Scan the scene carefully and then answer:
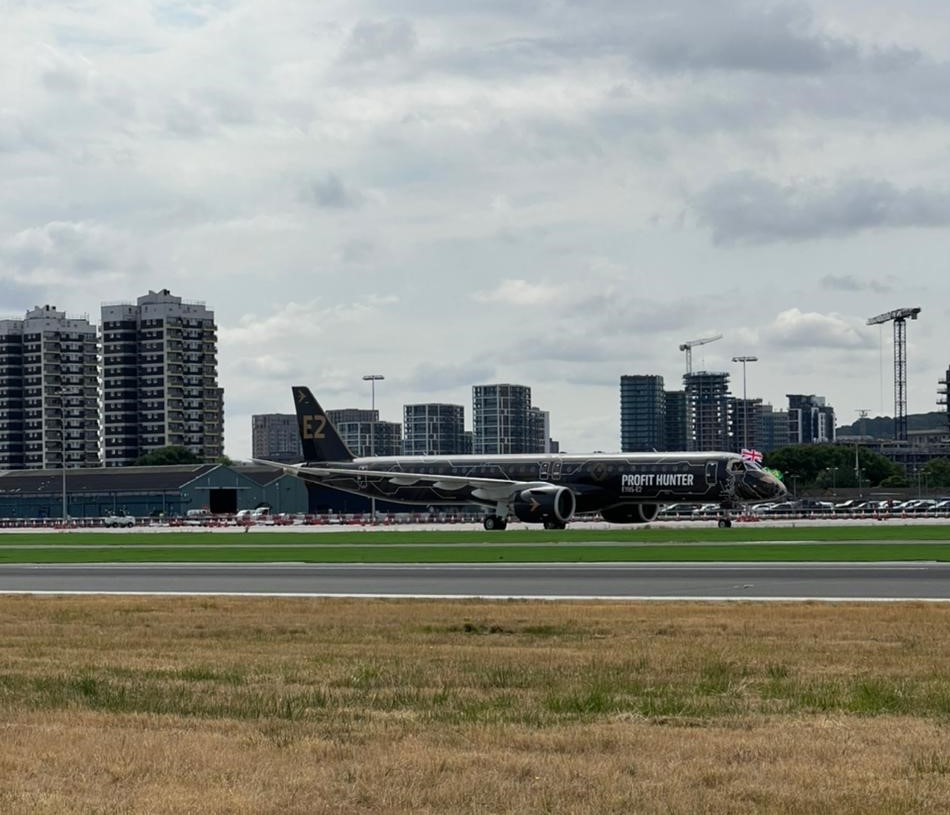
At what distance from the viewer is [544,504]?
81875 mm

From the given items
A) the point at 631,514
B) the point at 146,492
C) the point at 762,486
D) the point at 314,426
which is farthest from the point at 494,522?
the point at 146,492

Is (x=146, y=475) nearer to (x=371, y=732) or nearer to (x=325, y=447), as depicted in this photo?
(x=325, y=447)

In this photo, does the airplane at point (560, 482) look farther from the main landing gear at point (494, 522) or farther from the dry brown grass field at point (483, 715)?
the dry brown grass field at point (483, 715)

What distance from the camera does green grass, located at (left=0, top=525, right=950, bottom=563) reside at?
4891 cm

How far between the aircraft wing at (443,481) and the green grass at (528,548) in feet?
28.5

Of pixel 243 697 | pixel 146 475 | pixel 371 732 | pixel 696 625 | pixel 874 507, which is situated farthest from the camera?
pixel 146 475

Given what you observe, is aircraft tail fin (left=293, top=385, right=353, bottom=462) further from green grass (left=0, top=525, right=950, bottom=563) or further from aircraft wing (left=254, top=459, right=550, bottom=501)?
green grass (left=0, top=525, right=950, bottom=563)

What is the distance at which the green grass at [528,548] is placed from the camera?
48.9m

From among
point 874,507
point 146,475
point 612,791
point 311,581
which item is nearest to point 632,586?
point 311,581

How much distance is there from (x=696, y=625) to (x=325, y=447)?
73.9m

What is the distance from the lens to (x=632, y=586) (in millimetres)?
34500

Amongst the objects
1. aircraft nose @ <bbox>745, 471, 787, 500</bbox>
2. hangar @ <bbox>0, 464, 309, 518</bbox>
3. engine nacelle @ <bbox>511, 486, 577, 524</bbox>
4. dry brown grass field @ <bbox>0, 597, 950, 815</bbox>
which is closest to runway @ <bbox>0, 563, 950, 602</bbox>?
dry brown grass field @ <bbox>0, 597, 950, 815</bbox>

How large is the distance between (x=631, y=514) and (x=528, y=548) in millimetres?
31637

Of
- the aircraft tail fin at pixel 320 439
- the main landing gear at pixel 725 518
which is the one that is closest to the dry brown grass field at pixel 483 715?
the main landing gear at pixel 725 518
